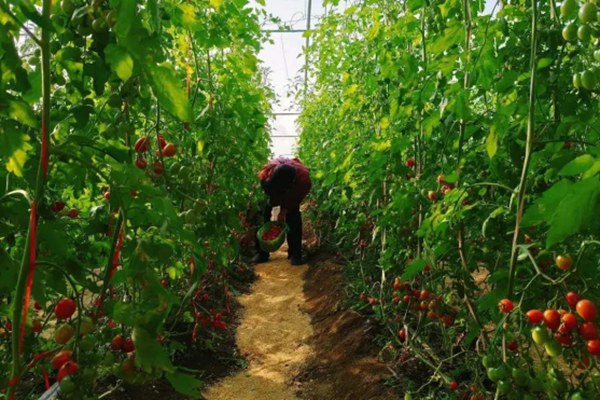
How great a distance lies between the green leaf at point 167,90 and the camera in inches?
31.3

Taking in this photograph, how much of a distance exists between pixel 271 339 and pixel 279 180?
1.95m

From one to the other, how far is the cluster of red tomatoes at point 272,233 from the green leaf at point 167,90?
13.8ft

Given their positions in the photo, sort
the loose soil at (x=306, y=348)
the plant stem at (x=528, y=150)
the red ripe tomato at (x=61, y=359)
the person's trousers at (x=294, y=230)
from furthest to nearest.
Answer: the person's trousers at (x=294, y=230) → the loose soil at (x=306, y=348) → the plant stem at (x=528, y=150) → the red ripe tomato at (x=61, y=359)

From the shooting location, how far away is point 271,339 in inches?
146

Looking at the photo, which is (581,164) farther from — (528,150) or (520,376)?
(520,376)

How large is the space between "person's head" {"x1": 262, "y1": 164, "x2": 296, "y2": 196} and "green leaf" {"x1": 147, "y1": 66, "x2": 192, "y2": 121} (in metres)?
4.39

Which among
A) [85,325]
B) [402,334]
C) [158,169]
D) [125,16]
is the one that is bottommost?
[402,334]

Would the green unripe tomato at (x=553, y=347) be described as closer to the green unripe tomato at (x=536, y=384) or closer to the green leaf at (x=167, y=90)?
the green unripe tomato at (x=536, y=384)

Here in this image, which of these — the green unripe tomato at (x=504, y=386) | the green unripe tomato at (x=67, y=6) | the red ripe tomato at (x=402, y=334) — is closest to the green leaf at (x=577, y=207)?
the green unripe tomato at (x=504, y=386)

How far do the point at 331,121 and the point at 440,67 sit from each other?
8.89ft

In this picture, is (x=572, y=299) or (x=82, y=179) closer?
(x=572, y=299)

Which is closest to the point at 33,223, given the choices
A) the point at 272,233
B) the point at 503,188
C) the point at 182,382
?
the point at 182,382

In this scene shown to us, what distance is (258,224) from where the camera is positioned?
646 cm

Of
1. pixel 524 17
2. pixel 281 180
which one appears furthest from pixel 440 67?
pixel 281 180
